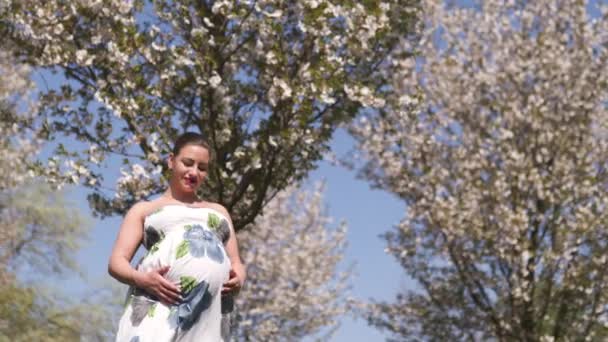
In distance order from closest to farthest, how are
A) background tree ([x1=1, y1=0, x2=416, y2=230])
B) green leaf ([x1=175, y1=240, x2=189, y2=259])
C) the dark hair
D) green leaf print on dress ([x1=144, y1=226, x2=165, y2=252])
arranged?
green leaf ([x1=175, y1=240, x2=189, y2=259]) < green leaf print on dress ([x1=144, y1=226, x2=165, y2=252]) < the dark hair < background tree ([x1=1, y1=0, x2=416, y2=230])

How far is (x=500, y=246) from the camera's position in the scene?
15289 millimetres

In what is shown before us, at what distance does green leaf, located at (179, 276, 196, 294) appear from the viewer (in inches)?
159

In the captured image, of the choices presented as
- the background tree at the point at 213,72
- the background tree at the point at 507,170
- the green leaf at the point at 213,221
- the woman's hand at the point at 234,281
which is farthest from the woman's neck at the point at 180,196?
the background tree at the point at 507,170

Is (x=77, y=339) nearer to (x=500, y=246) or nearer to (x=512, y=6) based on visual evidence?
(x=500, y=246)

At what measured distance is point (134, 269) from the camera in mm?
4082

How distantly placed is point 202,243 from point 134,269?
0.36m

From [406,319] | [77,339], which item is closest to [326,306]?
[406,319]

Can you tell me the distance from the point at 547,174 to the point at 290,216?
13012 millimetres

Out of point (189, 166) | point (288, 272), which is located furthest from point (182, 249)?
point (288, 272)

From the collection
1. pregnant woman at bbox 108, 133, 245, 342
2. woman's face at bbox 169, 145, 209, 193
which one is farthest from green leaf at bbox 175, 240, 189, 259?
woman's face at bbox 169, 145, 209, 193

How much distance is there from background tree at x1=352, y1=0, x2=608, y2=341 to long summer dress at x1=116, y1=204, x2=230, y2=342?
34.6 ft

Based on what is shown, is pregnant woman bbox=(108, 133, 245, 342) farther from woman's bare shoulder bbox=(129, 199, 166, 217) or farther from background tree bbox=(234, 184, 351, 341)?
background tree bbox=(234, 184, 351, 341)

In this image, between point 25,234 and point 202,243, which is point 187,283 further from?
point 25,234

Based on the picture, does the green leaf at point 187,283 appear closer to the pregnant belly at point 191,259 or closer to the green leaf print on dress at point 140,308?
the pregnant belly at point 191,259
